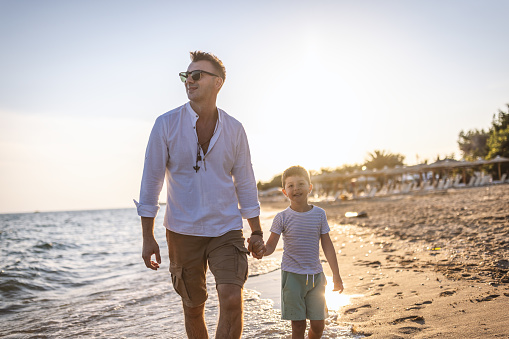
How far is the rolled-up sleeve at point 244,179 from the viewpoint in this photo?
3.08m

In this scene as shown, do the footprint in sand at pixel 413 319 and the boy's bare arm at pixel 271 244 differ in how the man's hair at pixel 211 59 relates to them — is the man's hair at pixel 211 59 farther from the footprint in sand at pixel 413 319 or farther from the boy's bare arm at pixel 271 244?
the footprint in sand at pixel 413 319

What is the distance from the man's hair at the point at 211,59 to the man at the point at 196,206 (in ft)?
0.40

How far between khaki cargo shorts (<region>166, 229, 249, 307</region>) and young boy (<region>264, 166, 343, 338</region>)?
406 mm

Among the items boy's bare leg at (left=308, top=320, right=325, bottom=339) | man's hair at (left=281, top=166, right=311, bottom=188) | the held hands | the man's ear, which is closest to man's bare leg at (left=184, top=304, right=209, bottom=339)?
the held hands

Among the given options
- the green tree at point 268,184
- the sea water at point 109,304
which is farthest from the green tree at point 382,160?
the sea water at point 109,304

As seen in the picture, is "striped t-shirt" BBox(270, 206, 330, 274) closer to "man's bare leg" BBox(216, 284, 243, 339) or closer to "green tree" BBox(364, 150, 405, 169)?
"man's bare leg" BBox(216, 284, 243, 339)

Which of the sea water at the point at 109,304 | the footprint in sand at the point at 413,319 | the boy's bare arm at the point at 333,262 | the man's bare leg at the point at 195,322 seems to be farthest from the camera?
the sea water at the point at 109,304

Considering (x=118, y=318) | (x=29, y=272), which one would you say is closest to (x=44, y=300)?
(x=118, y=318)

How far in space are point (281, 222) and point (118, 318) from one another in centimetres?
361

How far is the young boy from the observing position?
3.18 meters

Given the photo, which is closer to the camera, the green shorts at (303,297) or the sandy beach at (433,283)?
the green shorts at (303,297)

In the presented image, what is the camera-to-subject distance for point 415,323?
3.56 metres

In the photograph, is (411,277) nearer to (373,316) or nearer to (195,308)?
(373,316)

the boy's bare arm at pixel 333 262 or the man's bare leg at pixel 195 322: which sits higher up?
the boy's bare arm at pixel 333 262
